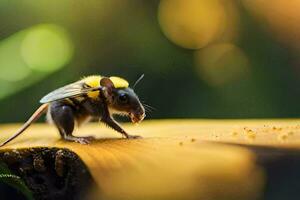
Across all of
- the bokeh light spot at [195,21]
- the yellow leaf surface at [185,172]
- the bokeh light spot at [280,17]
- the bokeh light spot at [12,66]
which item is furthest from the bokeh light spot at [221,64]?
the yellow leaf surface at [185,172]

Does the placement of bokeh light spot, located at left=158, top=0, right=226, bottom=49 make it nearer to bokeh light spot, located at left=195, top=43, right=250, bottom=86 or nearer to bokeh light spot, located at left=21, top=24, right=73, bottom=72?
bokeh light spot, located at left=195, top=43, right=250, bottom=86

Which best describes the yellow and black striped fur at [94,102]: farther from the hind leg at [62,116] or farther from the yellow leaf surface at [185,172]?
the yellow leaf surface at [185,172]

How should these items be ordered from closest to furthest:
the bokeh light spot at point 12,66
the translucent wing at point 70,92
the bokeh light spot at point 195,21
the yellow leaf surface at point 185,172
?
the yellow leaf surface at point 185,172 → the translucent wing at point 70,92 → the bokeh light spot at point 12,66 → the bokeh light spot at point 195,21

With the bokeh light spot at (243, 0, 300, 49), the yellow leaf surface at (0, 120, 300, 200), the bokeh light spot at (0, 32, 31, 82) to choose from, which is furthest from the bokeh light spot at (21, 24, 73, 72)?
the yellow leaf surface at (0, 120, 300, 200)

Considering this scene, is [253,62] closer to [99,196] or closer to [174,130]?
[174,130]

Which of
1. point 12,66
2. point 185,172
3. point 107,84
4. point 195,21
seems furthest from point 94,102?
→ point 195,21

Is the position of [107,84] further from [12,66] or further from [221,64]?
[221,64]
